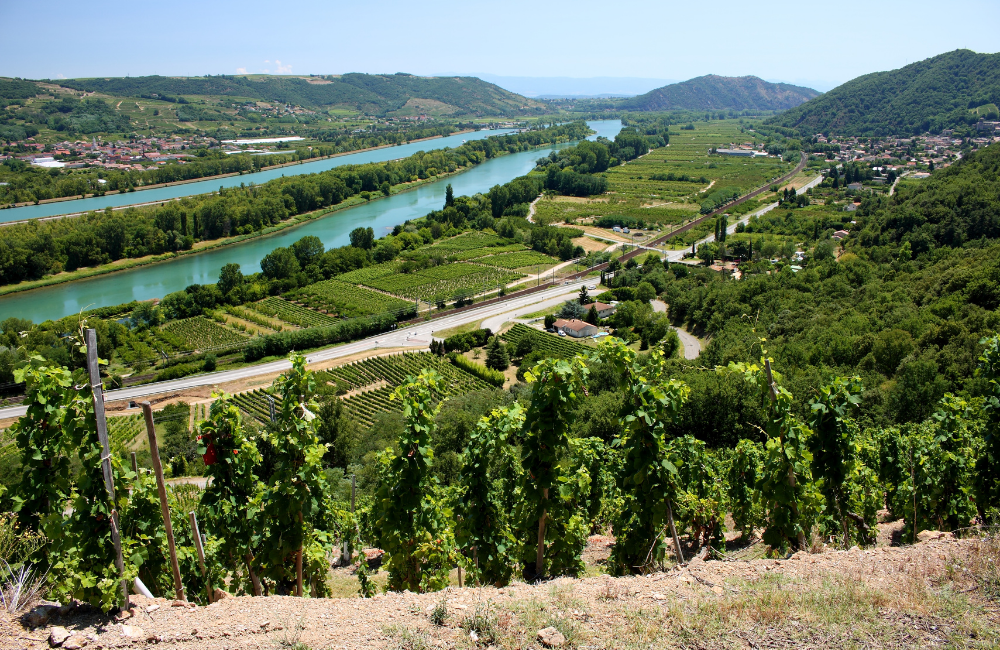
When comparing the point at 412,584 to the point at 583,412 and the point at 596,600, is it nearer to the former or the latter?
the point at 596,600

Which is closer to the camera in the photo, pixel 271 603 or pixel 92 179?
pixel 271 603

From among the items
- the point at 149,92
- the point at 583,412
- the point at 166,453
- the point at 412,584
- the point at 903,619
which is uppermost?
the point at 149,92

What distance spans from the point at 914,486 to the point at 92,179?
8301 centimetres

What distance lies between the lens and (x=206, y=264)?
48.4 metres

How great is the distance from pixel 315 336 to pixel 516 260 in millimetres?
21920

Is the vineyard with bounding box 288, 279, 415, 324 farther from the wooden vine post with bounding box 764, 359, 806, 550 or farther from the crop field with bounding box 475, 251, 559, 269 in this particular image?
the wooden vine post with bounding box 764, 359, 806, 550

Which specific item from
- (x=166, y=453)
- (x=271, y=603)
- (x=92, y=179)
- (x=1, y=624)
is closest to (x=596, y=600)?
(x=271, y=603)

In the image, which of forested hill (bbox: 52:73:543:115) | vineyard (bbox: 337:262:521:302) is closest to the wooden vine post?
vineyard (bbox: 337:262:521:302)

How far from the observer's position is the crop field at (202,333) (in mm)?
31953

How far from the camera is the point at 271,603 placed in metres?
4.97

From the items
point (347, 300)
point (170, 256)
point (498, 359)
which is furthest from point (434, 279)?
point (170, 256)

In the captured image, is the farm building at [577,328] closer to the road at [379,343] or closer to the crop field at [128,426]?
the road at [379,343]

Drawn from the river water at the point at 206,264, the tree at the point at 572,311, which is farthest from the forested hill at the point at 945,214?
the river water at the point at 206,264

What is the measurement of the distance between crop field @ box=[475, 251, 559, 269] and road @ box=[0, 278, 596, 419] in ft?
20.3
